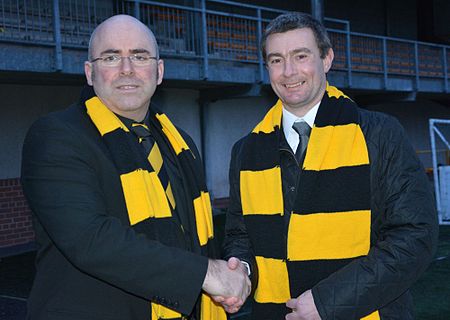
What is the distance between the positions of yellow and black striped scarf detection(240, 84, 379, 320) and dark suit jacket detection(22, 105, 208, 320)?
41 cm

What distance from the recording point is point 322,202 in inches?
89.4

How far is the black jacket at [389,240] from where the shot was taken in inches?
81.9

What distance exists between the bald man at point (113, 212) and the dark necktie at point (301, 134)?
0.51 metres

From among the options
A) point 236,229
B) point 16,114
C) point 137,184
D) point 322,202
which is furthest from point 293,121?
point 16,114

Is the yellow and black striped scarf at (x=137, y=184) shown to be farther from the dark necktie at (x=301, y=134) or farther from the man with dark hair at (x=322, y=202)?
the dark necktie at (x=301, y=134)

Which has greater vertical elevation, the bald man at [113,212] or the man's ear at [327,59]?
the man's ear at [327,59]

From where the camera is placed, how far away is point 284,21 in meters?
2.42

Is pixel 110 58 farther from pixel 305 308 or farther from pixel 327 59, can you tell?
pixel 305 308

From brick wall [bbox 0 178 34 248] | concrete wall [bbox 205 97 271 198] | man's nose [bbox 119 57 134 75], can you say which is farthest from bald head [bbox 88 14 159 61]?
concrete wall [bbox 205 97 271 198]

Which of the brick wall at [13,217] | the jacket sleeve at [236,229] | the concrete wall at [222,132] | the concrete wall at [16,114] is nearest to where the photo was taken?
the jacket sleeve at [236,229]

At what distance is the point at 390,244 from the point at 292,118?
28.2 inches

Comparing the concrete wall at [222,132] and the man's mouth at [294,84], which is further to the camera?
the concrete wall at [222,132]

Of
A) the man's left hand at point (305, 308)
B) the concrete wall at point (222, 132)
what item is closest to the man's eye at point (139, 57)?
the man's left hand at point (305, 308)

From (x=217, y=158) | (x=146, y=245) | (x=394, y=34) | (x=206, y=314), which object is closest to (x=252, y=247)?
(x=206, y=314)
